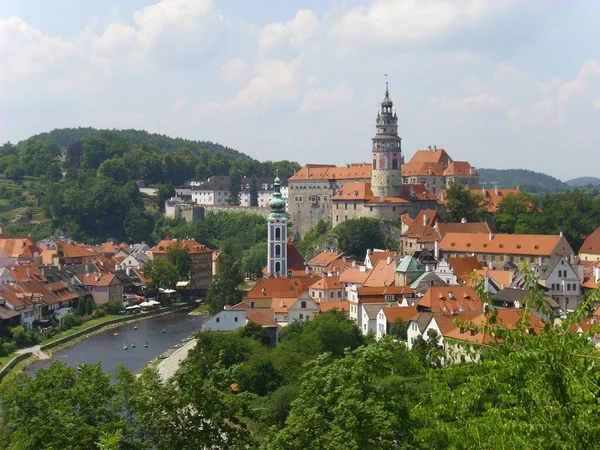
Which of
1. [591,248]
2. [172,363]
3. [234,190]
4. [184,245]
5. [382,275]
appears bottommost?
[172,363]

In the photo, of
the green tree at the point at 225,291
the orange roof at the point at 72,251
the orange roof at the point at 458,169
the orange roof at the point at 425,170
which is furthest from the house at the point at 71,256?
the orange roof at the point at 458,169

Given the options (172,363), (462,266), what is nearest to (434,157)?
(462,266)

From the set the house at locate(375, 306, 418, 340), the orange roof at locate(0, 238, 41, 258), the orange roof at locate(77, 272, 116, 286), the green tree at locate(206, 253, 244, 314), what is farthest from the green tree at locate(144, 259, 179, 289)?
the house at locate(375, 306, 418, 340)

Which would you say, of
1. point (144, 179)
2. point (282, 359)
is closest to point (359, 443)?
point (282, 359)

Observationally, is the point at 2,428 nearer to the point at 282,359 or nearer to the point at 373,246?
the point at 282,359

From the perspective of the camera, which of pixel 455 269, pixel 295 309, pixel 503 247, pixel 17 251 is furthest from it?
pixel 17 251

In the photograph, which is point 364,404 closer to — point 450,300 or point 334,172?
point 450,300
